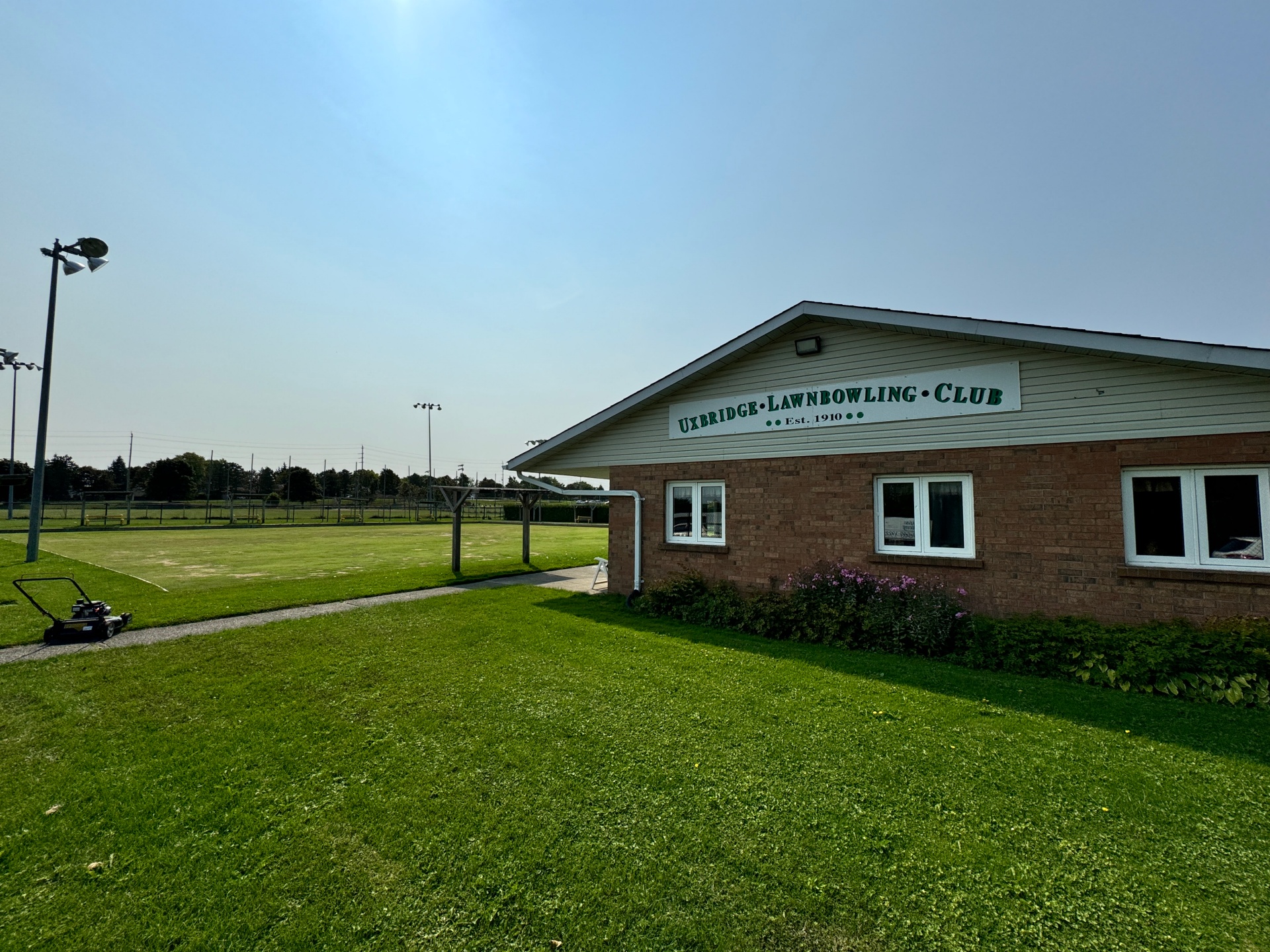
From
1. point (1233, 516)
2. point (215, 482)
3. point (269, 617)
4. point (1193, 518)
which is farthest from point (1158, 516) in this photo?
point (215, 482)

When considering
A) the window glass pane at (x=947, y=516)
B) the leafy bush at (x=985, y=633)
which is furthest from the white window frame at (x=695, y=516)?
the window glass pane at (x=947, y=516)

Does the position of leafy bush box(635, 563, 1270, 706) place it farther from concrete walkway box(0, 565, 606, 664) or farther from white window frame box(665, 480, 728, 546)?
concrete walkway box(0, 565, 606, 664)

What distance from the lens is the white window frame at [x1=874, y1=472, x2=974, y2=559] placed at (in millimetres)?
8008

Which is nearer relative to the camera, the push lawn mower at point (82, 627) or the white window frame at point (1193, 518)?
the white window frame at point (1193, 518)

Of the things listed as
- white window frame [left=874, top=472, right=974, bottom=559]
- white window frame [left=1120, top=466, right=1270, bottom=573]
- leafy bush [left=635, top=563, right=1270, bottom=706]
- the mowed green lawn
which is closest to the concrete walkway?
the mowed green lawn

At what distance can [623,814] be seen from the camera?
11.7ft

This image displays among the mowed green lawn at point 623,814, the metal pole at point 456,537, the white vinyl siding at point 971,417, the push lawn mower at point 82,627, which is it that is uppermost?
the white vinyl siding at point 971,417

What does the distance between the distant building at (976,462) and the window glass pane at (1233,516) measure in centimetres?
2

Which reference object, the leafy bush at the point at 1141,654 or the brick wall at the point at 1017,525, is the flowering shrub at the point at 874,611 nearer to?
the brick wall at the point at 1017,525

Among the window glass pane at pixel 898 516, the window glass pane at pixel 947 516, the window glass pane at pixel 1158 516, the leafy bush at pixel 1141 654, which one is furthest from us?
the window glass pane at pixel 898 516

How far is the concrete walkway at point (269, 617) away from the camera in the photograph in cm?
749

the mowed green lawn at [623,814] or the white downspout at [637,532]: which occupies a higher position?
the white downspout at [637,532]

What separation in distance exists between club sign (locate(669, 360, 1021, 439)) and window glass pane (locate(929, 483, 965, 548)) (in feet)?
3.65

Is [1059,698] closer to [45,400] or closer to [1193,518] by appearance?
[1193,518]
